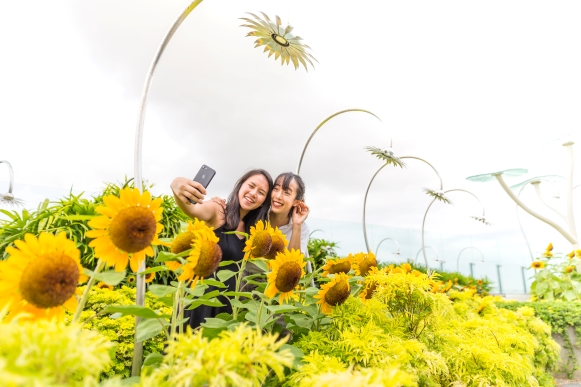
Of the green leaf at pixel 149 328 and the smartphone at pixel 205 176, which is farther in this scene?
the smartphone at pixel 205 176

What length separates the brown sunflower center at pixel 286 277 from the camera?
2.89 ft

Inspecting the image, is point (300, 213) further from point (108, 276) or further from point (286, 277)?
point (108, 276)

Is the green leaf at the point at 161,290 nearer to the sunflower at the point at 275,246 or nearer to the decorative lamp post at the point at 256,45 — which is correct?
the decorative lamp post at the point at 256,45

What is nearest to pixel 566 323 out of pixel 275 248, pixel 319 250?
pixel 319 250

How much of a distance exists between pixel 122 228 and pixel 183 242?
23 cm

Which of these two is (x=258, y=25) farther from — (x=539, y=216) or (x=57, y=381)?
(x=539, y=216)

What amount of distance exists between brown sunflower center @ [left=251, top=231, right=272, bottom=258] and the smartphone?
0.40 m

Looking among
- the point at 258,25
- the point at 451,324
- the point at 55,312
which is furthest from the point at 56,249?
the point at 451,324

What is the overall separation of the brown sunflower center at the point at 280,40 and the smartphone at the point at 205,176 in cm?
55

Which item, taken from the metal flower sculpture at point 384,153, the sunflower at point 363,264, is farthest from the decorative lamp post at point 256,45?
the metal flower sculpture at point 384,153

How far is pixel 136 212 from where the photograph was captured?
60 cm

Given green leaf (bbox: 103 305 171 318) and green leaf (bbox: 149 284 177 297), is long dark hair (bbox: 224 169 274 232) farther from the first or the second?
green leaf (bbox: 103 305 171 318)

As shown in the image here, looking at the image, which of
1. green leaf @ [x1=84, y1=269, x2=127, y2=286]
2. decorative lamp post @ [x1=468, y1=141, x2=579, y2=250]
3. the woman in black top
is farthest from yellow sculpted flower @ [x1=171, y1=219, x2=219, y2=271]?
decorative lamp post @ [x1=468, y1=141, x2=579, y2=250]

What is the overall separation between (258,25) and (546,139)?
374 inches
